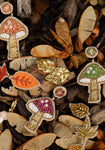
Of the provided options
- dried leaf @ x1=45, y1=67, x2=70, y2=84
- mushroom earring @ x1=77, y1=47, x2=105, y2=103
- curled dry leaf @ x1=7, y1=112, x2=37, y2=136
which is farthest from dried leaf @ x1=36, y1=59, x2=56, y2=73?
curled dry leaf @ x1=7, y1=112, x2=37, y2=136

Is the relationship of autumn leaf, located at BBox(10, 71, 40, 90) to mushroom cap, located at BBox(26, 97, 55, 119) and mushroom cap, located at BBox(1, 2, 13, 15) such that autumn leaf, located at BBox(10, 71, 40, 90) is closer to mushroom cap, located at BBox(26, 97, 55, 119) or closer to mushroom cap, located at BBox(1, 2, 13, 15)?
mushroom cap, located at BBox(26, 97, 55, 119)

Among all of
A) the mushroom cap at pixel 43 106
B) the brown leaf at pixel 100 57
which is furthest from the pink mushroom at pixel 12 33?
the brown leaf at pixel 100 57

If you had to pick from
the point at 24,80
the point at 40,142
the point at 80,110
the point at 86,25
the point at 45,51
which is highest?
the point at 86,25

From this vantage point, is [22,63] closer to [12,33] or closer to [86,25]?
[12,33]

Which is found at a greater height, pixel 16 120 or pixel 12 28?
pixel 12 28

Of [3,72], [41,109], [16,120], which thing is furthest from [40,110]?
[3,72]

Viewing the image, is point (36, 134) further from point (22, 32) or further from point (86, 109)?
point (22, 32)

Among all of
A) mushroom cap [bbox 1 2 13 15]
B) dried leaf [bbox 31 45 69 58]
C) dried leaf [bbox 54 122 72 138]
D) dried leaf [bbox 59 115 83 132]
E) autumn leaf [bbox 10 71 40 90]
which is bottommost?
dried leaf [bbox 54 122 72 138]
